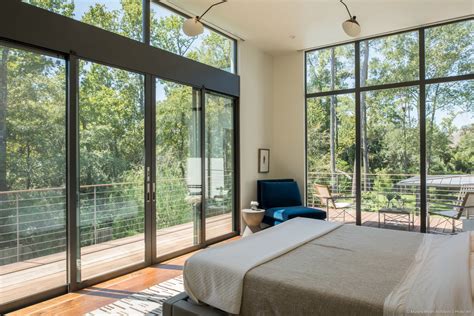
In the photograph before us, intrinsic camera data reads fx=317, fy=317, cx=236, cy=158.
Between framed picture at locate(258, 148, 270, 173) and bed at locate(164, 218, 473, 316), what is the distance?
3042 mm

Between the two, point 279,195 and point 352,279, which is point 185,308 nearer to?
point 352,279

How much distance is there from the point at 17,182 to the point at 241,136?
321cm

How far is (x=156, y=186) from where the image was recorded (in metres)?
3.80

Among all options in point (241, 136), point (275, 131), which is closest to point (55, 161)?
point (241, 136)

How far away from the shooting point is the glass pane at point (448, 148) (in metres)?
4.35

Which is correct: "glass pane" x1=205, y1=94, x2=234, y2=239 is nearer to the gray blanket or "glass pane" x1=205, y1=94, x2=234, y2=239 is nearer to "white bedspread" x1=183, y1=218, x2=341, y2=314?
"white bedspread" x1=183, y1=218, x2=341, y2=314

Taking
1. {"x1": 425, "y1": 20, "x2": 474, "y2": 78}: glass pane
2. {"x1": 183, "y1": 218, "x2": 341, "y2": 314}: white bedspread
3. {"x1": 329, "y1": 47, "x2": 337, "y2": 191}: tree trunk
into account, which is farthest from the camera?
{"x1": 329, "y1": 47, "x2": 337, "y2": 191}: tree trunk

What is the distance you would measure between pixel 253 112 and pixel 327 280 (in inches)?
157

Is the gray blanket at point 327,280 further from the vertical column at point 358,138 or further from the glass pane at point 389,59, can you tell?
the glass pane at point 389,59

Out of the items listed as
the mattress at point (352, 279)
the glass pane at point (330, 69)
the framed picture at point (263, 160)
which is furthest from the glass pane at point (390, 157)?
the mattress at point (352, 279)

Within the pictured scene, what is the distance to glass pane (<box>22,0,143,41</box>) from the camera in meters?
2.98

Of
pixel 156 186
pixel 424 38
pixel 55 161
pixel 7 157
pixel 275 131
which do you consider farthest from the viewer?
pixel 275 131

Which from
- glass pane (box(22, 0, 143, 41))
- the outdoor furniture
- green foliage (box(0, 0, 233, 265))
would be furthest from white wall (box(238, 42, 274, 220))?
the outdoor furniture

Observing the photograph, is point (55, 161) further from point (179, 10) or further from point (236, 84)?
point (236, 84)
